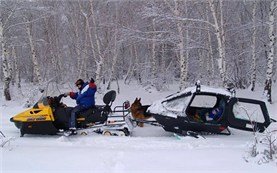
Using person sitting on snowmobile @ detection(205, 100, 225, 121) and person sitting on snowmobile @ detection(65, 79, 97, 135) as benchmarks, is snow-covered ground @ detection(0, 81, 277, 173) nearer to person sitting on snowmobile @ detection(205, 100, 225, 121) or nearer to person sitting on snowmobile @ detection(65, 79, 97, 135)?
person sitting on snowmobile @ detection(65, 79, 97, 135)

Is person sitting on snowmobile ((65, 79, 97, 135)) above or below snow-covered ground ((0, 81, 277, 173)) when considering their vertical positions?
above

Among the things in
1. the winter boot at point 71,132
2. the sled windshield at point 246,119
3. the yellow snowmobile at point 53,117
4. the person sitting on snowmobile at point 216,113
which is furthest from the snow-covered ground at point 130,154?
the person sitting on snowmobile at point 216,113

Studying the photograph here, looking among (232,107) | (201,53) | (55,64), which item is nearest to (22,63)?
(55,64)

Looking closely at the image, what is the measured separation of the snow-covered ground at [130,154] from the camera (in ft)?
18.6

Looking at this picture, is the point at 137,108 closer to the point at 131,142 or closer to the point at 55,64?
the point at 131,142

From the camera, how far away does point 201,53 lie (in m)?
24.7

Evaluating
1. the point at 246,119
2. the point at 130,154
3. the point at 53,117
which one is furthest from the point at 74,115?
the point at 246,119

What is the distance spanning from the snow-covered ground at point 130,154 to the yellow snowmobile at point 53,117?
25cm

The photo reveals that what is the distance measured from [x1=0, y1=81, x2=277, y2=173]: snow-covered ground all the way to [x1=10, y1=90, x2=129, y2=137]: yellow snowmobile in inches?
9.9

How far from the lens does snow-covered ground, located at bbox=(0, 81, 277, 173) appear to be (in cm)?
568

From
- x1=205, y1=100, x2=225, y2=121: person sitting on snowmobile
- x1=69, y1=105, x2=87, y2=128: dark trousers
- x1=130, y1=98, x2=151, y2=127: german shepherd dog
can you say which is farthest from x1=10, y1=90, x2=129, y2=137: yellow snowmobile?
x1=205, y1=100, x2=225, y2=121: person sitting on snowmobile

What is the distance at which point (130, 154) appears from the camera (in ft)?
21.3

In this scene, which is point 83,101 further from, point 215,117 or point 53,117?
point 215,117

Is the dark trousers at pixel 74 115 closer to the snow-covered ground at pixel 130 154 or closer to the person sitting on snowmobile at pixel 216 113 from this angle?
the snow-covered ground at pixel 130 154
